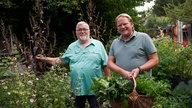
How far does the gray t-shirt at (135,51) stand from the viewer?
3465 millimetres

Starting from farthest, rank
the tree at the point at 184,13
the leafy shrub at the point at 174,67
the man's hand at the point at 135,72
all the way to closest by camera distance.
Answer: the tree at the point at 184,13, the leafy shrub at the point at 174,67, the man's hand at the point at 135,72

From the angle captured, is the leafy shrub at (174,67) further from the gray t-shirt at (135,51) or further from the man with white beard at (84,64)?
the gray t-shirt at (135,51)

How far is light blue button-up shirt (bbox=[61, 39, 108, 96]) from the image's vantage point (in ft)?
13.3

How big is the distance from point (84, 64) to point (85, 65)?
0.02 meters

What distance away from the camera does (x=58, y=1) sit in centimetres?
862

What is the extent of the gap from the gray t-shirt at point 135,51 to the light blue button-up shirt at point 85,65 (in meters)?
0.58

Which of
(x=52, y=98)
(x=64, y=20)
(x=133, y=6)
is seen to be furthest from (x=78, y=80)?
(x=133, y=6)

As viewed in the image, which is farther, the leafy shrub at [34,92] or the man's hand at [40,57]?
the man's hand at [40,57]

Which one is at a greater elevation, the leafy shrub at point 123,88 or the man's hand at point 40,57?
the man's hand at point 40,57

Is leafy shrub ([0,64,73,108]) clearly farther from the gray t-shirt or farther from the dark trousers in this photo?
the gray t-shirt


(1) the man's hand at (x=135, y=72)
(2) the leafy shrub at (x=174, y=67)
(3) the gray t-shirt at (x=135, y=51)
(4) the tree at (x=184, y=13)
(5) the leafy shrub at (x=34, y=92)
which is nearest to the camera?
(1) the man's hand at (x=135, y=72)

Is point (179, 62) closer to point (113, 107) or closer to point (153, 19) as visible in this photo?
point (113, 107)

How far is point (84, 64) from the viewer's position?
13.3 feet

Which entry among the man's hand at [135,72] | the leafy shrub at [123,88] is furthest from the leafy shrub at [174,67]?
the leafy shrub at [123,88]
